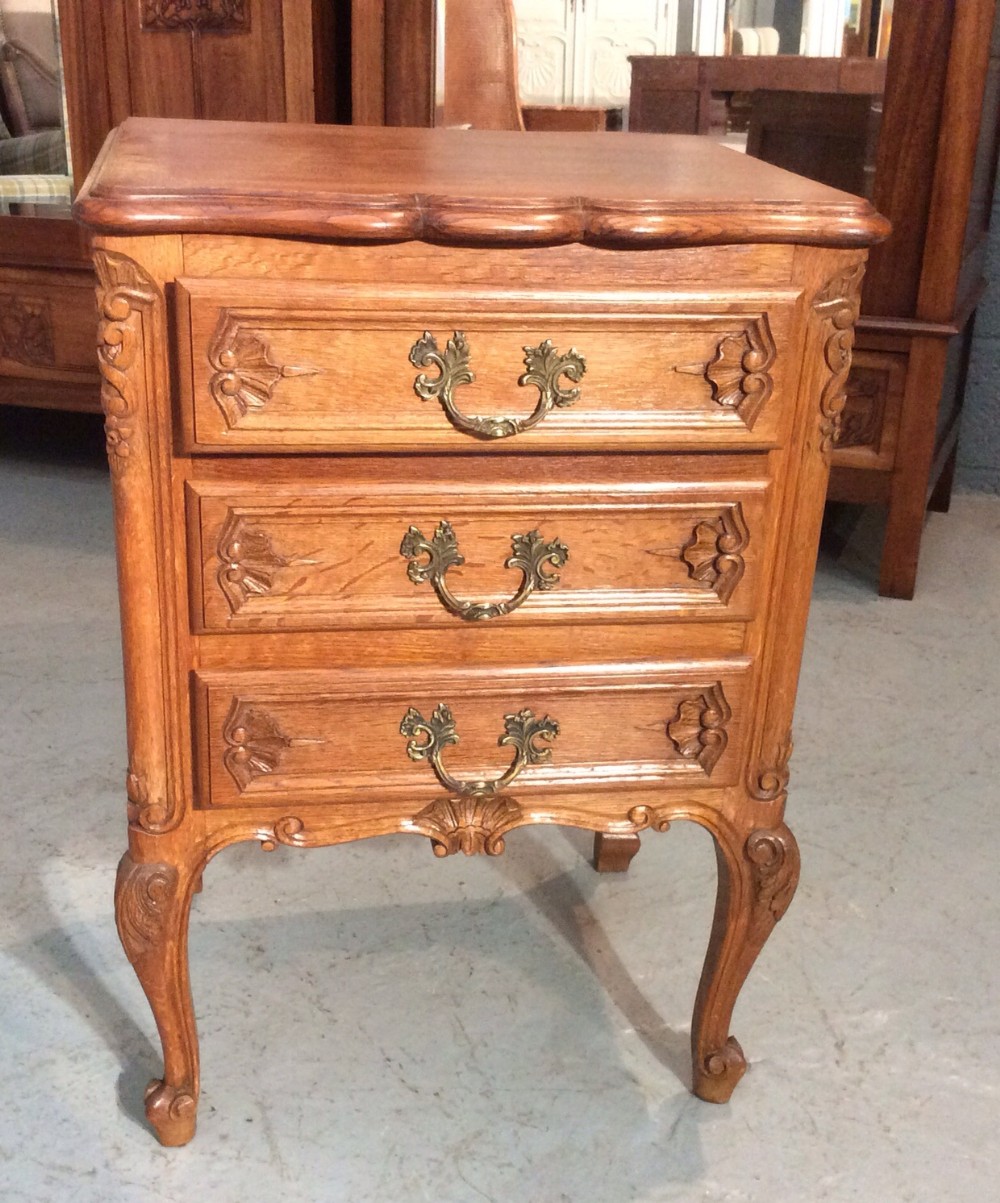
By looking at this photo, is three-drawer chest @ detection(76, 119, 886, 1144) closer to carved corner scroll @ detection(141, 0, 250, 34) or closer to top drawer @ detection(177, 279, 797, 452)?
top drawer @ detection(177, 279, 797, 452)

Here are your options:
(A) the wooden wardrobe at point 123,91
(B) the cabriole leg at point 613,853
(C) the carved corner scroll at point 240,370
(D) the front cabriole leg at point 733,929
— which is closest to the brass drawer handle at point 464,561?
(C) the carved corner scroll at point 240,370

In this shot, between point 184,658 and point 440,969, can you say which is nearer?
point 184,658

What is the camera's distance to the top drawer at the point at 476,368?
897 millimetres

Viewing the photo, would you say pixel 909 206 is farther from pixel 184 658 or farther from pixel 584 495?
pixel 184 658

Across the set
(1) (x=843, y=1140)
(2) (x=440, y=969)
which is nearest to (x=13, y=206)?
(2) (x=440, y=969)

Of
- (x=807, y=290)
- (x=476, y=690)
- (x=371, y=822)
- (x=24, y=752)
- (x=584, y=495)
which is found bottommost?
(x=24, y=752)

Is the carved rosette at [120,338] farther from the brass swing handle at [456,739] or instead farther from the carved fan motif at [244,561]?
the brass swing handle at [456,739]

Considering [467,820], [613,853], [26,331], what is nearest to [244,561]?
[467,820]

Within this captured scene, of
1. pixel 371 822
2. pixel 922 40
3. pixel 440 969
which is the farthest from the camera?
pixel 922 40

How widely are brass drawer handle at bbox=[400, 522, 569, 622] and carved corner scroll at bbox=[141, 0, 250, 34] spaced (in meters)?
1.66

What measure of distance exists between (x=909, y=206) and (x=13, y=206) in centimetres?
166

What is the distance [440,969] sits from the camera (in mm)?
1380

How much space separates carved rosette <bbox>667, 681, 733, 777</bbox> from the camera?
41.6 inches

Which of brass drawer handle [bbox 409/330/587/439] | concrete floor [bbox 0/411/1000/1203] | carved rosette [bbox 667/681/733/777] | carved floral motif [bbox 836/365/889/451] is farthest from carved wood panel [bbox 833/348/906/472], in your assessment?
brass drawer handle [bbox 409/330/587/439]
